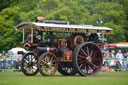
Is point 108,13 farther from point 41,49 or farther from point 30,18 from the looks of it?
point 41,49

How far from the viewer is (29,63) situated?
20375mm

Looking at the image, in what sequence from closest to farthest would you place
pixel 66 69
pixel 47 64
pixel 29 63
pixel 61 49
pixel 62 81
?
pixel 62 81 → pixel 47 64 → pixel 61 49 → pixel 29 63 → pixel 66 69

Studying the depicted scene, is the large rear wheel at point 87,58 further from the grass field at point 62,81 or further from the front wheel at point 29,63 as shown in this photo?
the grass field at point 62,81

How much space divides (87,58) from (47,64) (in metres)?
2.27

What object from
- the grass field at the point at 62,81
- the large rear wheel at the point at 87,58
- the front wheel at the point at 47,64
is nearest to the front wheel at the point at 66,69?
the large rear wheel at the point at 87,58

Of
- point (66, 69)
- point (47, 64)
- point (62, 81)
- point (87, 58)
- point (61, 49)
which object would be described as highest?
point (61, 49)

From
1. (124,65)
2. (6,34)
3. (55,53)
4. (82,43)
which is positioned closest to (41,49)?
(55,53)

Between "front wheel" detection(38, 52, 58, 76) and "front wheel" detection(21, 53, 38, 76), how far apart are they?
3.42 feet

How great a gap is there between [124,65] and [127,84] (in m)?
15.5

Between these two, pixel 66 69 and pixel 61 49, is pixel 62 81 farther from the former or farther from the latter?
pixel 66 69

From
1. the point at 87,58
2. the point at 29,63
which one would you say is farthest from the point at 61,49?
Answer: the point at 29,63

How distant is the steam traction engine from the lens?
63.6 feet

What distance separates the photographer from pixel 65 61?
65.5 feet

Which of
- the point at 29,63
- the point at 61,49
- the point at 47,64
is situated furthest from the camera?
the point at 29,63
